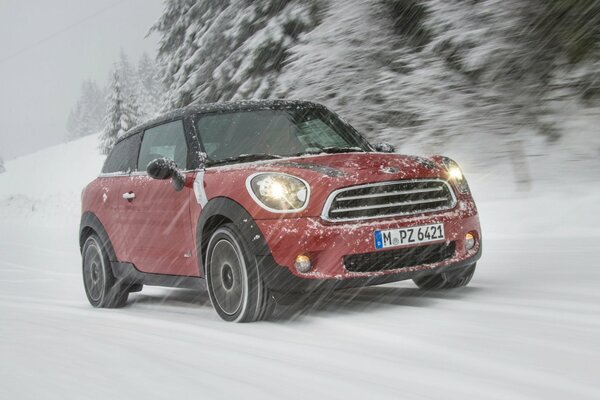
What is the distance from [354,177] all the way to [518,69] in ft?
17.8

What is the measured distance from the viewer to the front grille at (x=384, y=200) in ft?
13.4

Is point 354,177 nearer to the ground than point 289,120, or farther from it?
nearer to the ground

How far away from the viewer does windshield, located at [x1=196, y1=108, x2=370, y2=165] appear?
16.2ft

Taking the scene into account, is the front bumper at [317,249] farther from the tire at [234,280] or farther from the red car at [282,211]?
the tire at [234,280]

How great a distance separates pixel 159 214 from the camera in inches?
200

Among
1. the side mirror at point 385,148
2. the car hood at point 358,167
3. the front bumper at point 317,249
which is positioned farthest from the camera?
the side mirror at point 385,148

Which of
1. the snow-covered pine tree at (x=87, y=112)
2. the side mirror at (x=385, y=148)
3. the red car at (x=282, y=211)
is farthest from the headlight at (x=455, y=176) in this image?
the snow-covered pine tree at (x=87, y=112)

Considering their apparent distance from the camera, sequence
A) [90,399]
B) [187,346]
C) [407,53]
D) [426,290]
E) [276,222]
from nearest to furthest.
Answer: [90,399]
[187,346]
[276,222]
[426,290]
[407,53]

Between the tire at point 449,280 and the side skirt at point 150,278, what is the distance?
153 cm

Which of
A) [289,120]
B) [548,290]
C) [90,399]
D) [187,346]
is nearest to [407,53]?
[289,120]

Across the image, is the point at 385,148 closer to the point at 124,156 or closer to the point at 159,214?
the point at 159,214

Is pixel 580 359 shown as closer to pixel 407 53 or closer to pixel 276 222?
pixel 276 222

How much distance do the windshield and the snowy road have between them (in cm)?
104

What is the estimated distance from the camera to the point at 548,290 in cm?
445
